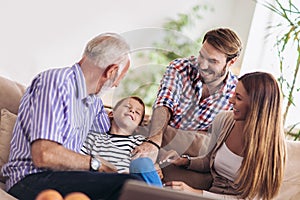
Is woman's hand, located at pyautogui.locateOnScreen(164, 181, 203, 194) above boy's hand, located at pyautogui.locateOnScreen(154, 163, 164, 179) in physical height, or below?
below

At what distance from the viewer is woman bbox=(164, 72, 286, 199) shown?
85.3 inches

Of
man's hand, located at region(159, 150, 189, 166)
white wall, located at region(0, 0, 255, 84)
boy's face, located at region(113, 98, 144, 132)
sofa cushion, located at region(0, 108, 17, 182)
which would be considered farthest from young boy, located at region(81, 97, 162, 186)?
white wall, located at region(0, 0, 255, 84)

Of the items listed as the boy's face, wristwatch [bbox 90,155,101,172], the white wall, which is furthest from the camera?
the white wall

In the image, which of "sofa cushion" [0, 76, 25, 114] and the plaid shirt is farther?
the plaid shirt

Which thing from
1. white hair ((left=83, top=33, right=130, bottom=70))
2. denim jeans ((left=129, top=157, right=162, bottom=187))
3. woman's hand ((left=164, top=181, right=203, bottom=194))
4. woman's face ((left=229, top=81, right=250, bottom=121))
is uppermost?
white hair ((left=83, top=33, right=130, bottom=70))

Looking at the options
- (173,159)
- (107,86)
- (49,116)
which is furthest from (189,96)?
(49,116)

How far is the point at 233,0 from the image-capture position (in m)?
3.89

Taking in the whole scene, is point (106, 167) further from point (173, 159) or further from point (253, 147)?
point (253, 147)

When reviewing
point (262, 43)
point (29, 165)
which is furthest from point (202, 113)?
point (262, 43)

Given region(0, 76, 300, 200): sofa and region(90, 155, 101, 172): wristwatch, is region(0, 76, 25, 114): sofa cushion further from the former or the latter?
region(90, 155, 101, 172): wristwatch

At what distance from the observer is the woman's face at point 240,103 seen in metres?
2.18

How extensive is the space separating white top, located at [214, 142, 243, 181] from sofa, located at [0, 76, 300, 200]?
8 cm

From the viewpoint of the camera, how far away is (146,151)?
2180mm

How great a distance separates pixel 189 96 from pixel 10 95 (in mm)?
691
